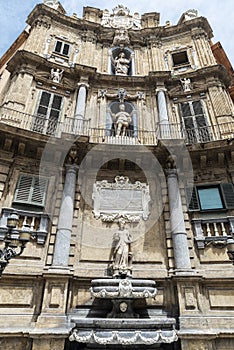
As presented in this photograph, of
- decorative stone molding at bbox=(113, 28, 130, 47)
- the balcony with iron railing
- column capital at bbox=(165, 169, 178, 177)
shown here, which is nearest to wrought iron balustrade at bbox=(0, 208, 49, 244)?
the balcony with iron railing

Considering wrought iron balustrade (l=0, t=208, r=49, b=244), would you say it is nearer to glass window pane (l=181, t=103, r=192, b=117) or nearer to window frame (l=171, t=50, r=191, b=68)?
glass window pane (l=181, t=103, r=192, b=117)

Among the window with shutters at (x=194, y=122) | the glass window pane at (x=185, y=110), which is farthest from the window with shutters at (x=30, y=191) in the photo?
the glass window pane at (x=185, y=110)

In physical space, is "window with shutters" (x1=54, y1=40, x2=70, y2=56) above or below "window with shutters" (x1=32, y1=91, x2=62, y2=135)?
above

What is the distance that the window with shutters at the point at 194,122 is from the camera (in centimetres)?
999

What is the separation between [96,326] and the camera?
5730mm

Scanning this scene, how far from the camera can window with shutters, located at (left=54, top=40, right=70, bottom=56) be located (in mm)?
12953

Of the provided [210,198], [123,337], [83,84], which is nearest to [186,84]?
[83,84]

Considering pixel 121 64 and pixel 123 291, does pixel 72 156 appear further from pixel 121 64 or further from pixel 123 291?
pixel 121 64

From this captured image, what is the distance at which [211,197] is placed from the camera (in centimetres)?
Answer: 845

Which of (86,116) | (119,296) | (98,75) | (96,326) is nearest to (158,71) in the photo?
(98,75)

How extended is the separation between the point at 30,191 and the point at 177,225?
194 inches

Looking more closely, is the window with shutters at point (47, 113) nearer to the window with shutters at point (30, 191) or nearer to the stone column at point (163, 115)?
the window with shutters at point (30, 191)

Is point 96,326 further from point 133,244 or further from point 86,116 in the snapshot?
point 86,116

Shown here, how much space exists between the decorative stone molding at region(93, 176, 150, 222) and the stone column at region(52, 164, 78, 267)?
2.76 ft
